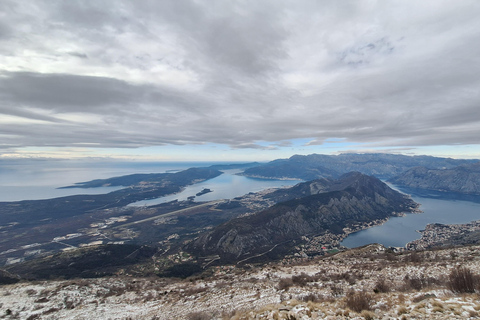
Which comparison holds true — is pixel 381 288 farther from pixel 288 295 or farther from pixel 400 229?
pixel 400 229

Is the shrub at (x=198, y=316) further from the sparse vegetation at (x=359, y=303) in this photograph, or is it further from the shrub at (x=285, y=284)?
the sparse vegetation at (x=359, y=303)

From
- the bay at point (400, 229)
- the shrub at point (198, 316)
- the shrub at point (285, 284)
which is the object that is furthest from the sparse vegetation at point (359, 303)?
the bay at point (400, 229)

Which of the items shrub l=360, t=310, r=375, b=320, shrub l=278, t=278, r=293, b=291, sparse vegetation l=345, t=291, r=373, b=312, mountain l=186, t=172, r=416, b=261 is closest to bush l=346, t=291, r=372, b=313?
sparse vegetation l=345, t=291, r=373, b=312

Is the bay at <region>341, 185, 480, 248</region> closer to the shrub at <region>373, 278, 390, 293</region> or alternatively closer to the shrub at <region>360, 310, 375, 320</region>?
the shrub at <region>373, 278, 390, 293</region>

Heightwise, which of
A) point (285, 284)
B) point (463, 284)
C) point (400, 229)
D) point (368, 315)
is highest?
point (368, 315)

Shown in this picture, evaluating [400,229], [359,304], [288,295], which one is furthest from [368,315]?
[400,229]

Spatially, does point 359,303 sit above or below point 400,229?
above

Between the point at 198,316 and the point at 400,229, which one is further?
the point at 400,229

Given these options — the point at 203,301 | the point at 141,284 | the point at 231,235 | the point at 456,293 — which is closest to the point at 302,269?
the point at 203,301
